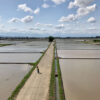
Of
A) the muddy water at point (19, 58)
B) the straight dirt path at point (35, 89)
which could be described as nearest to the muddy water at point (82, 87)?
the straight dirt path at point (35, 89)

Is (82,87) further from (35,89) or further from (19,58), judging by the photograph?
(19,58)

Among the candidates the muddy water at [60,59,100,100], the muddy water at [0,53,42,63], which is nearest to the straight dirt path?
the muddy water at [60,59,100,100]

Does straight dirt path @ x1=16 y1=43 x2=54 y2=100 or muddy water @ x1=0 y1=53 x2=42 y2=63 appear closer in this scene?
straight dirt path @ x1=16 y1=43 x2=54 y2=100

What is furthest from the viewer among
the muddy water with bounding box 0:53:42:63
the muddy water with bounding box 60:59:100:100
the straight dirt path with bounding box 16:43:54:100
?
the muddy water with bounding box 0:53:42:63

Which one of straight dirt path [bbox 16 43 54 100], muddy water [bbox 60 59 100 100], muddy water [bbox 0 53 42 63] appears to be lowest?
muddy water [bbox 60 59 100 100]

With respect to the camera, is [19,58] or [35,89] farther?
[19,58]

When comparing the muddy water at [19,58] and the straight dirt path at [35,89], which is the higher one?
the straight dirt path at [35,89]

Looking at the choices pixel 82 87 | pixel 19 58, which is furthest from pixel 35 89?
pixel 19 58

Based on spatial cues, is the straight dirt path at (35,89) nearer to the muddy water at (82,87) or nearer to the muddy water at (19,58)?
the muddy water at (82,87)

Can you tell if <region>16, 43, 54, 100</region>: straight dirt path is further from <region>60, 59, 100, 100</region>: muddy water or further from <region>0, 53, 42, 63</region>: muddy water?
<region>0, 53, 42, 63</region>: muddy water

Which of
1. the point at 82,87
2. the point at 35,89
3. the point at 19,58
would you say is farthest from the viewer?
the point at 19,58

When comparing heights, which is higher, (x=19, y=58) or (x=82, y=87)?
(x=19, y=58)

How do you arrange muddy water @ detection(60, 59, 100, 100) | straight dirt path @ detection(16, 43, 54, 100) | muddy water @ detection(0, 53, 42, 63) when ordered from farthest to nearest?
1. muddy water @ detection(0, 53, 42, 63)
2. muddy water @ detection(60, 59, 100, 100)
3. straight dirt path @ detection(16, 43, 54, 100)
